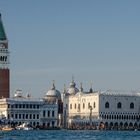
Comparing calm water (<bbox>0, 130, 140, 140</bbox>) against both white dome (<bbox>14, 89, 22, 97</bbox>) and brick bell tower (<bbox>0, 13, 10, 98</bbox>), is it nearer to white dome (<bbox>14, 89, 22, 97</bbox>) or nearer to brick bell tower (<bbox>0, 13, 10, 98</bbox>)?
brick bell tower (<bbox>0, 13, 10, 98</bbox>)

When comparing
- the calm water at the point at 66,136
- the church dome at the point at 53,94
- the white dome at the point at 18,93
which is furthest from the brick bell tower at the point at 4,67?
the calm water at the point at 66,136

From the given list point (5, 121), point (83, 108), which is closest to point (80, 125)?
point (83, 108)

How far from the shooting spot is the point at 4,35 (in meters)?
170

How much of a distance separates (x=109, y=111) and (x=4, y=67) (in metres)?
24.7

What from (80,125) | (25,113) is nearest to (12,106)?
(25,113)

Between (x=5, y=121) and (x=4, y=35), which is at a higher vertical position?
(x=4, y=35)

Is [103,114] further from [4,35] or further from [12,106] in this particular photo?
[4,35]

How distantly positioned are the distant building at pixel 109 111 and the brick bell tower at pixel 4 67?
14385 mm

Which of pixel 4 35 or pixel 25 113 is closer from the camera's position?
pixel 25 113

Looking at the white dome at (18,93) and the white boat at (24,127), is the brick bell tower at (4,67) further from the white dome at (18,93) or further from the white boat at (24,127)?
the white boat at (24,127)

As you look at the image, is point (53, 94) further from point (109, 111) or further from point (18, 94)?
point (109, 111)

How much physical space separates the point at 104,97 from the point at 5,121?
19.0 m

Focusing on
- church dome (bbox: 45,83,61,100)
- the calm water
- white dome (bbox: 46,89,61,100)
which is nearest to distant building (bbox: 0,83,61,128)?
church dome (bbox: 45,83,61,100)

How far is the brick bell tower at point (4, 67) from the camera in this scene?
164 m
